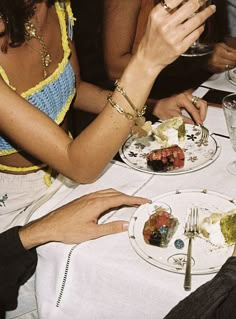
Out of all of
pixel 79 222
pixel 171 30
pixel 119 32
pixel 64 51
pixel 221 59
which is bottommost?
pixel 221 59

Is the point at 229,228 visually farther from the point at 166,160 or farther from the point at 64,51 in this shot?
the point at 64,51

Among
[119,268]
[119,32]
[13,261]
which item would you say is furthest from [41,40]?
[119,268]

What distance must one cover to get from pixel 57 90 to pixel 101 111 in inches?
14.1

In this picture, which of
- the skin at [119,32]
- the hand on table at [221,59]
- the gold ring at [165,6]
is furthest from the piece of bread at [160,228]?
the skin at [119,32]

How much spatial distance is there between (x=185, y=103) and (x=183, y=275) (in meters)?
0.68

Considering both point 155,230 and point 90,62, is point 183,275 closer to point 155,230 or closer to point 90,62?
point 155,230

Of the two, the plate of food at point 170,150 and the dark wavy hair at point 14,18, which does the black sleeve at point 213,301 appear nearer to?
the plate of food at point 170,150

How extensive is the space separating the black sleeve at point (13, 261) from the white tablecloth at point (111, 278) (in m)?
0.03

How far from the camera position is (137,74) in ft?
3.64

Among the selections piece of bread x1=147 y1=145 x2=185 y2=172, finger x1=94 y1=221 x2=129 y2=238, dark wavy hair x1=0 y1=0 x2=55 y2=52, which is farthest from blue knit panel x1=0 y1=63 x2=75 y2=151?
finger x1=94 y1=221 x2=129 y2=238

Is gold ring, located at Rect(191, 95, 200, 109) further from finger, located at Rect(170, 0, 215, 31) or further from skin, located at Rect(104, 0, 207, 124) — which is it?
skin, located at Rect(104, 0, 207, 124)

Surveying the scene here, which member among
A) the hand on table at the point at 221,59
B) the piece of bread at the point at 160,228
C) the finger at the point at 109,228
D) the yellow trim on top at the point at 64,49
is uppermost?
the yellow trim on top at the point at 64,49

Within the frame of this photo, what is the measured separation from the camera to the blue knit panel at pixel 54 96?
1459mm

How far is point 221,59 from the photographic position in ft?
6.00
